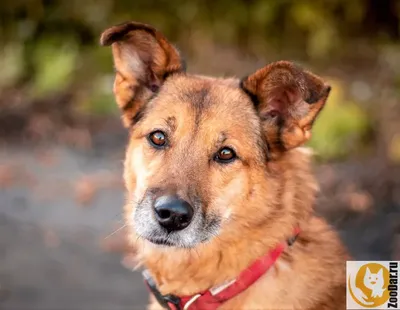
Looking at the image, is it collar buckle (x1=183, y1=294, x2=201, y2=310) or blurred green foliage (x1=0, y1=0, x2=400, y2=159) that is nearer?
collar buckle (x1=183, y1=294, x2=201, y2=310)

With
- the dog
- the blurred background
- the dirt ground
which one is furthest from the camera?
the blurred background

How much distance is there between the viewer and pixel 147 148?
3590 millimetres

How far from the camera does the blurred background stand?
648 centimetres

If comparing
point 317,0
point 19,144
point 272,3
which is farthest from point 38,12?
point 317,0

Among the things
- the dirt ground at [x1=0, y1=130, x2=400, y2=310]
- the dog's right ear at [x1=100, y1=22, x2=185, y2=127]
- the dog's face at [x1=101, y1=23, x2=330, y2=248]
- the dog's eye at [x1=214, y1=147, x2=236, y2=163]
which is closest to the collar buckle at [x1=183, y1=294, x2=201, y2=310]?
the dog's face at [x1=101, y1=23, x2=330, y2=248]

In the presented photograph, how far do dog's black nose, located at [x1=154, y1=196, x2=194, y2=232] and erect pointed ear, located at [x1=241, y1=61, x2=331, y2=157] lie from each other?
63cm

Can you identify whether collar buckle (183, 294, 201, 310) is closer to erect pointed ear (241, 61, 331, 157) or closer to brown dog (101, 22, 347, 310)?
brown dog (101, 22, 347, 310)

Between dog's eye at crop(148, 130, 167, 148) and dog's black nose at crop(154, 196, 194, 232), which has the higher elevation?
dog's eye at crop(148, 130, 167, 148)

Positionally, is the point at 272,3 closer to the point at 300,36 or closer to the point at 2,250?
the point at 300,36

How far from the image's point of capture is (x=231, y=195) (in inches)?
135

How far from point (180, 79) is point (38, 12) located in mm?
8851

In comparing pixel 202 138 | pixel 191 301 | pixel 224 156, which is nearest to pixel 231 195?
pixel 224 156

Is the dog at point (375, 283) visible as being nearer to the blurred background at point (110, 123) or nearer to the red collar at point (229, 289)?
the red collar at point (229, 289)

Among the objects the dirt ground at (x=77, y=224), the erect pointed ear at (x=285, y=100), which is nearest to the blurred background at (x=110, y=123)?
the dirt ground at (x=77, y=224)
